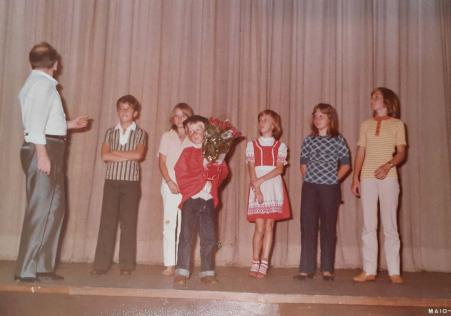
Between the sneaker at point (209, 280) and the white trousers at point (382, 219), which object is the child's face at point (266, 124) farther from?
the sneaker at point (209, 280)

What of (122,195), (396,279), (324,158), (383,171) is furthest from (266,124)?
(396,279)

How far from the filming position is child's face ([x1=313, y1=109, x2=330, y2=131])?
13.2 feet

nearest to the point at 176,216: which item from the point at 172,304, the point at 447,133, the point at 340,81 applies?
the point at 172,304

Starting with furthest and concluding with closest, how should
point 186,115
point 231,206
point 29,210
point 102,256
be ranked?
point 231,206
point 186,115
point 102,256
point 29,210

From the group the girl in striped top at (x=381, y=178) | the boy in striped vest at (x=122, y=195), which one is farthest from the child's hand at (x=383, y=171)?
the boy in striped vest at (x=122, y=195)

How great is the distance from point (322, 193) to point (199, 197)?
1075 mm

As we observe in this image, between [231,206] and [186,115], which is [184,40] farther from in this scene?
[231,206]

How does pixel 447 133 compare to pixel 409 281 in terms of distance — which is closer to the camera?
pixel 409 281

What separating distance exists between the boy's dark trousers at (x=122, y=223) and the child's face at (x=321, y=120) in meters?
1.71

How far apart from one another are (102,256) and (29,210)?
0.78m

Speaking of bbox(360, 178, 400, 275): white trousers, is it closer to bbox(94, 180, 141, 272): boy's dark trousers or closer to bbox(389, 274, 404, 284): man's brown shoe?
bbox(389, 274, 404, 284): man's brown shoe

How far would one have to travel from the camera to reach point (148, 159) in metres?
4.73

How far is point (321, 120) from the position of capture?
404 cm

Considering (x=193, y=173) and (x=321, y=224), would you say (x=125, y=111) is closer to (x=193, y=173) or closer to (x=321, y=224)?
(x=193, y=173)
